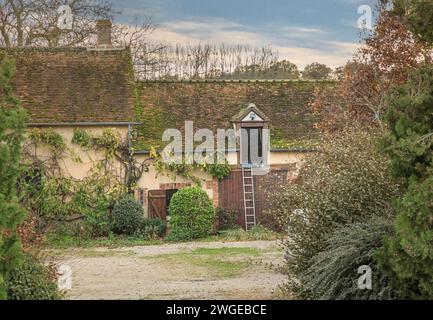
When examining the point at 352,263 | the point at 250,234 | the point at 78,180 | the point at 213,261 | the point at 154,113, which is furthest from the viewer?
the point at 154,113

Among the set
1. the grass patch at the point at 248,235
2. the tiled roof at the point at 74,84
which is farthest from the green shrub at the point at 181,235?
the tiled roof at the point at 74,84

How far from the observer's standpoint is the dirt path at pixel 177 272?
13484 millimetres

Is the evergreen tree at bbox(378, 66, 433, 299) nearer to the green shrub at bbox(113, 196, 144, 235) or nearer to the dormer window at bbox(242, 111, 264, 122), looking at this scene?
the green shrub at bbox(113, 196, 144, 235)

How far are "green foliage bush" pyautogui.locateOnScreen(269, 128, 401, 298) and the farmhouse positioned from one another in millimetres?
11742

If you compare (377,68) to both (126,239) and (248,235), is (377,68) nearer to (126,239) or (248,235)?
(248,235)

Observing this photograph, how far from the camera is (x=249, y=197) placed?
25.9 meters

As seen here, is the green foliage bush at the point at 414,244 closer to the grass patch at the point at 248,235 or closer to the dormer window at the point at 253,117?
the grass patch at the point at 248,235

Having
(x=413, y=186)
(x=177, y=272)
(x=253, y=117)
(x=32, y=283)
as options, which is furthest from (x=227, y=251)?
(x=413, y=186)

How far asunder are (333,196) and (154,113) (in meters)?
16.4

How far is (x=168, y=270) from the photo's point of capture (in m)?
16.8

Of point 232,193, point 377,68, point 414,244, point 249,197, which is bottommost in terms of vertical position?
point 249,197

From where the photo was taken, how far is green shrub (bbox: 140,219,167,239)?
2381cm

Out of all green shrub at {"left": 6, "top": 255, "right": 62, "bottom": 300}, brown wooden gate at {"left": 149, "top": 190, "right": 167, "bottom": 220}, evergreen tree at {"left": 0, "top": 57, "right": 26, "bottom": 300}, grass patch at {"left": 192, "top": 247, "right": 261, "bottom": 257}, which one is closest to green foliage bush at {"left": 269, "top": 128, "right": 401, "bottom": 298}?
green shrub at {"left": 6, "top": 255, "right": 62, "bottom": 300}

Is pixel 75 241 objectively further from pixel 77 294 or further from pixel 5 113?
pixel 5 113
